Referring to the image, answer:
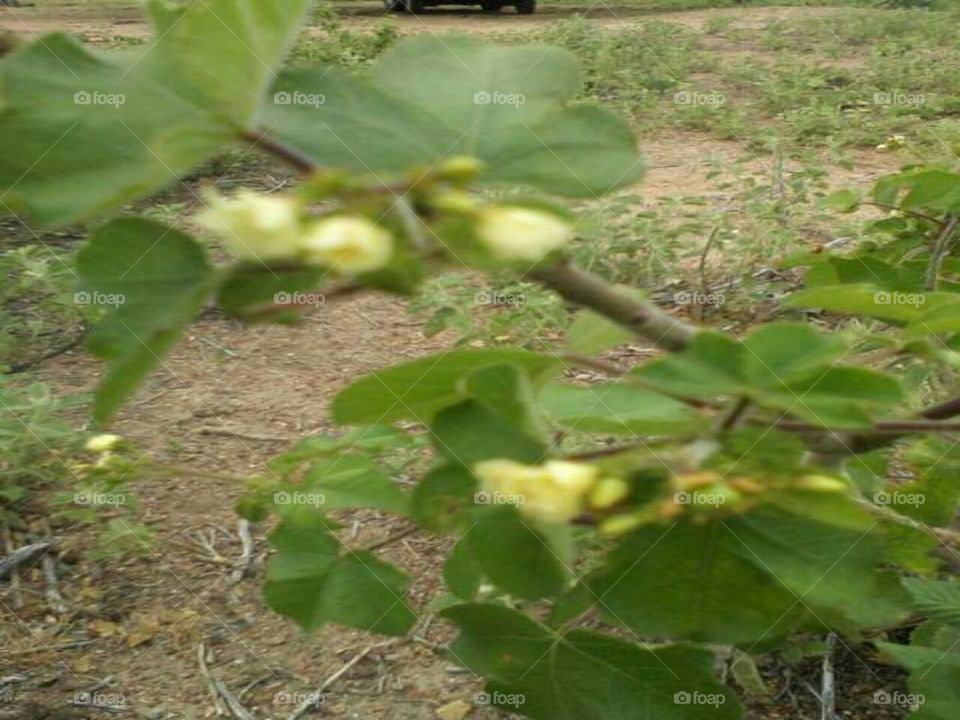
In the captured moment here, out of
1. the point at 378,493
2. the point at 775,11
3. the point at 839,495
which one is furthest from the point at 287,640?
the point at 775,11

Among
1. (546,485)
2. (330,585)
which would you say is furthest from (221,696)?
(546,485)

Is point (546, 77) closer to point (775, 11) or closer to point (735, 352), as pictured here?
point (735, 352)

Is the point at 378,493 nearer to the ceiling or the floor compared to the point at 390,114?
nearer to the floor

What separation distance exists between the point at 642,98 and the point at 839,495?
4683mm

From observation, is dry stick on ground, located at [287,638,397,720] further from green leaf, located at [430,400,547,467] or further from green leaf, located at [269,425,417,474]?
green leaf, located at [430,400,547,467]

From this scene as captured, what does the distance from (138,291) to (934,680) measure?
0.86 meters

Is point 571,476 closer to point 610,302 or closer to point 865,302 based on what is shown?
point 610,302

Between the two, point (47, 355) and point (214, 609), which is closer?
point (214, 609)

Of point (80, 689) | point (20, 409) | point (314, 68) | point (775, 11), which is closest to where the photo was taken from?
point (314, 68)

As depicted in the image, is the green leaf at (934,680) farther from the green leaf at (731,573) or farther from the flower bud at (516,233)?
the flower bud at (516,233)

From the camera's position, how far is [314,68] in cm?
52

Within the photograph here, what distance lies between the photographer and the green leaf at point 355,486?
36.9 inches

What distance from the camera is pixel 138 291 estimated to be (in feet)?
1.51

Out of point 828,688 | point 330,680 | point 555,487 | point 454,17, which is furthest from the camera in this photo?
point 454,17
